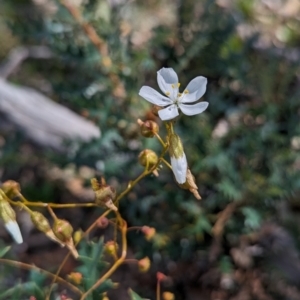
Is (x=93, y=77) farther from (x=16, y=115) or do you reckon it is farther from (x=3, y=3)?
(x=3, y=3)

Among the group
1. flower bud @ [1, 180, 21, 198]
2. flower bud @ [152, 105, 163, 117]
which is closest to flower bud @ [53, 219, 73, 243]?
flower bud @ [1, 180, 21, 198]

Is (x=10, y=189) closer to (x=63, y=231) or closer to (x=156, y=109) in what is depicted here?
(x=63, y=231)

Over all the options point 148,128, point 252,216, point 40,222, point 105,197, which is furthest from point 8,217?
point 252,216

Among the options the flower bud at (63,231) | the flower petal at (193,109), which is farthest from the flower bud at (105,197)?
the flower petal at (193,109)

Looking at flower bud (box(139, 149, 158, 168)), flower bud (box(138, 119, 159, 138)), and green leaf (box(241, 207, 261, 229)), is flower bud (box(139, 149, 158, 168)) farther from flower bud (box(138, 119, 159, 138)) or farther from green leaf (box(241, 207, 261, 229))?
green leaf (box(241, 207, 261, 229))

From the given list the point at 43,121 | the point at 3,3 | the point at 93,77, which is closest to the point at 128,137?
the point at 93,77

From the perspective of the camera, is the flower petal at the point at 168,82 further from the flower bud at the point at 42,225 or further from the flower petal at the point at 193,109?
the flower bud at the point at 42,225
